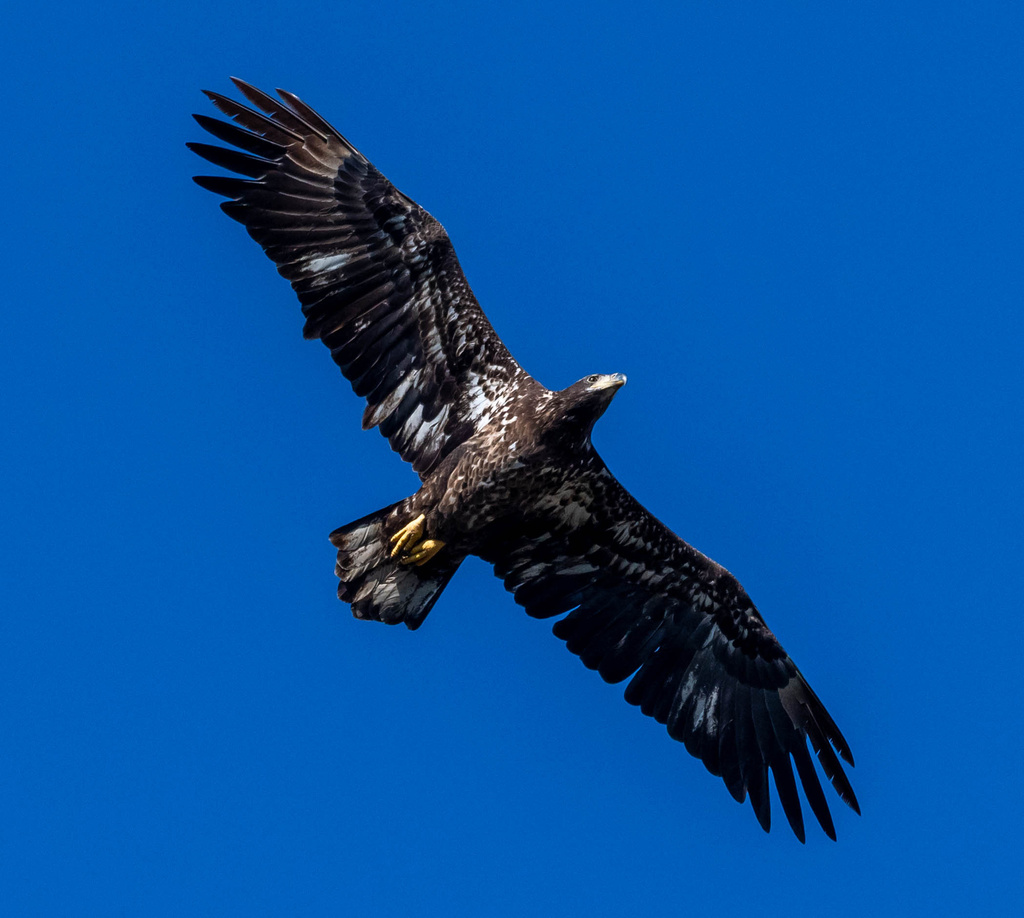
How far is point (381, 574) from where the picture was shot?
54.5 ft

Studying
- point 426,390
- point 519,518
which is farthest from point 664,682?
point 426,390

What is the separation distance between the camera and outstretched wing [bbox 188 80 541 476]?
16266 mm

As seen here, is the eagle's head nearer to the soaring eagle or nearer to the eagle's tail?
the soaring eagle

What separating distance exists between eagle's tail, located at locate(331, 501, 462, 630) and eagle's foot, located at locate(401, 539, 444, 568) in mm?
219

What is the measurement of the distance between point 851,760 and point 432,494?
17.3 feet

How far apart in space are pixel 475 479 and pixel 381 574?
1.46 m

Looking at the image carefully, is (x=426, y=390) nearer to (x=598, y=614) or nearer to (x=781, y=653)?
(x=598, y=614)

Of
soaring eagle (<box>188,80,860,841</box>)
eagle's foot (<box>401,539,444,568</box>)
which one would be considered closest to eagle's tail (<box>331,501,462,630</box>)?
soaring eagle (<box>188,80,860,841</box>)

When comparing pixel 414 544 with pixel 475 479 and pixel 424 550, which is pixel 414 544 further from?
pixel 475 479

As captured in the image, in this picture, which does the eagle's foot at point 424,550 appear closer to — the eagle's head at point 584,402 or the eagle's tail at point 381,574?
the eagle's tail at point 381,574

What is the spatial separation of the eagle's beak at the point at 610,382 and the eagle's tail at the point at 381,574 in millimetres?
2248

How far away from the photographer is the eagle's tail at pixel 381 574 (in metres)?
16.5

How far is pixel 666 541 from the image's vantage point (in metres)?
17.3

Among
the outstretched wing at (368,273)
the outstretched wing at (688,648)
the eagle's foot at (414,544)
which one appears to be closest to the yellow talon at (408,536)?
the eagle's foot at (414,544)
